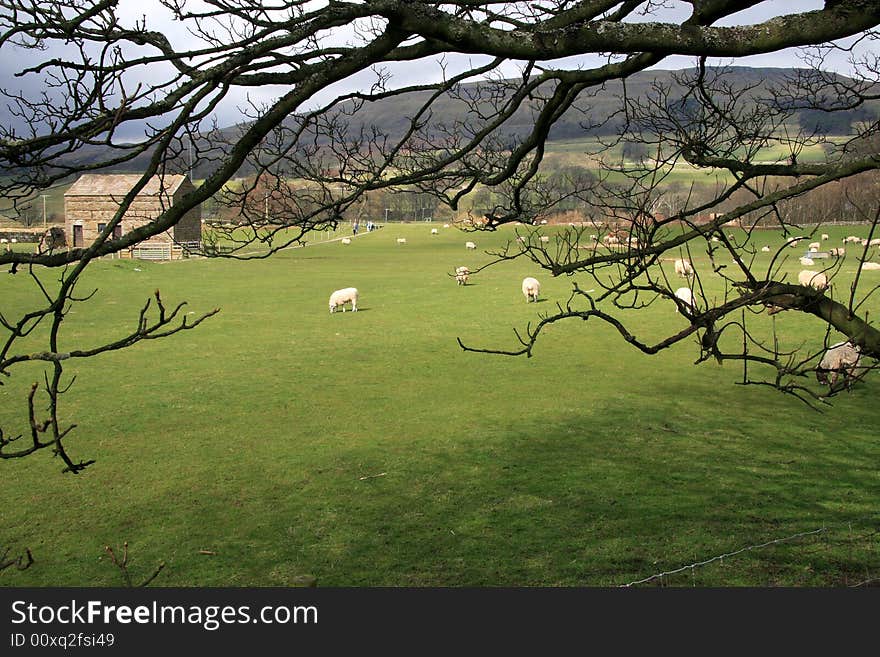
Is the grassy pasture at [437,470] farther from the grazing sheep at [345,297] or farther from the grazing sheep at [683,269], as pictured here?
the grazing sheep at [345,297]

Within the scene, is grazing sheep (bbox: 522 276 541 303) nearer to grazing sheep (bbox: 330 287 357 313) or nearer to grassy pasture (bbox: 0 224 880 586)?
grazing sheep (bbox: 330 287 357 313)

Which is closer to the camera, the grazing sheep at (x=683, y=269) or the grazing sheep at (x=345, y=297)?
the grazing sheep at (x=683, y=269)

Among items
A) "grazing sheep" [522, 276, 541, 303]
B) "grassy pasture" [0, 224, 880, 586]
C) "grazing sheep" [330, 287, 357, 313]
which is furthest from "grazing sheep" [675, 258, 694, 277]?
"grazing sheep" [330, 287, 357, 313]

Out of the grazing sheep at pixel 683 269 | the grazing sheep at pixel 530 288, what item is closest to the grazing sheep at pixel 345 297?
the grazing sheep at pixel 530 288

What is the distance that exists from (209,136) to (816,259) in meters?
44.2

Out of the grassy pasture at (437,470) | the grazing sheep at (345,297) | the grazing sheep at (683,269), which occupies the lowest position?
the grassy pasture at (437,470)

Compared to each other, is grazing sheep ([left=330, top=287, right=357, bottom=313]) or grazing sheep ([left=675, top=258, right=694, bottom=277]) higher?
grazing sheep ([left=675, top=258, right=694, bottom=277])

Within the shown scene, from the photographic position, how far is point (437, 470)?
11773 millimetres

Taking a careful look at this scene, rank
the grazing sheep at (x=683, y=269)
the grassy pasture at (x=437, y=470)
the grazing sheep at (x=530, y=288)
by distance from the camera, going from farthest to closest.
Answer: the grazing sheep at (x=530, y=288)
the grassy pasture at (x=437, y=470)
the grazing sheep at (x=683, y=269)

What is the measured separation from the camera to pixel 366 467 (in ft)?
39.3

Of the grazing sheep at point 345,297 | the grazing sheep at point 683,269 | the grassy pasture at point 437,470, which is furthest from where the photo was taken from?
the grazing sheep at point 345,297

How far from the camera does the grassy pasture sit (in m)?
8.44

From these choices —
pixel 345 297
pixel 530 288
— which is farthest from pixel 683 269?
pixel 530 288

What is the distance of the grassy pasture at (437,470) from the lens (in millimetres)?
8438
